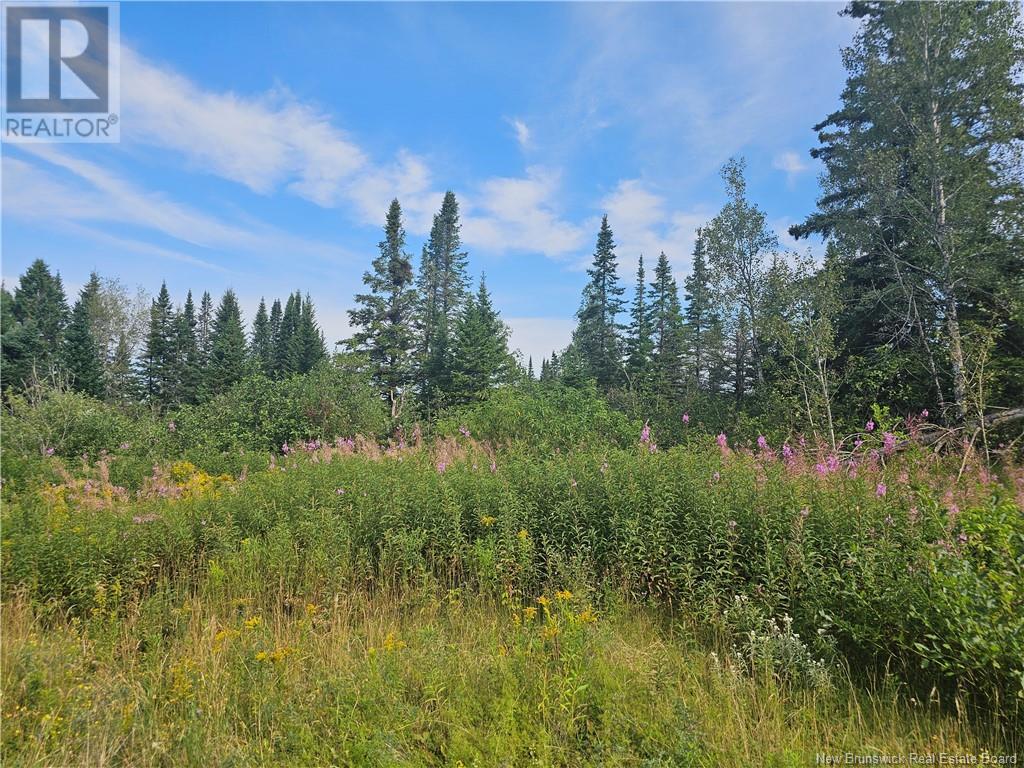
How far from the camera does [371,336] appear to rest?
30.9 metres

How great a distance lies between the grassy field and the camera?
2.22 m

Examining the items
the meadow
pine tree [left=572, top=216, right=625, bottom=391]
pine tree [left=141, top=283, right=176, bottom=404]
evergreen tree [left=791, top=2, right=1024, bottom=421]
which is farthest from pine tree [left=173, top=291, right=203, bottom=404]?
evergreen tree [left=791, top=2, right=1024, bottom=421]

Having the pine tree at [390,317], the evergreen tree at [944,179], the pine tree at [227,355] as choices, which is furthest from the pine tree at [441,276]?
the evergreen tree at [944,179]

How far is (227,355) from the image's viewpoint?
146 feet

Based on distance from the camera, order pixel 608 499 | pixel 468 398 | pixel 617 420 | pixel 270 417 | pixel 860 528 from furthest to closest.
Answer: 1. pixel 468 398
2. pixel 270 417
3. pixel 617 420
4. pixel 608 499
5. pixel 860 528

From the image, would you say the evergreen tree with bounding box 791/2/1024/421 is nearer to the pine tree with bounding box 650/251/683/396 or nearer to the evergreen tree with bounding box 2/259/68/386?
the pine tree with bounding box 650/251/683/396

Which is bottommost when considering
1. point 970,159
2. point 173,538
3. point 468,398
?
point 173,538

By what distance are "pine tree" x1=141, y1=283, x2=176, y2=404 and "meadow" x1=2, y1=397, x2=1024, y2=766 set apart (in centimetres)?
4882

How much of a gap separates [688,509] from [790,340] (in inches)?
412

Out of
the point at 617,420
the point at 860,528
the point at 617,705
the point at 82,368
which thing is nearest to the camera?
the point at 617,705

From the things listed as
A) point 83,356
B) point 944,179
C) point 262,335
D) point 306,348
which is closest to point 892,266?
point 944,179

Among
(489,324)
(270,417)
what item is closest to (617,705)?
(270,417)

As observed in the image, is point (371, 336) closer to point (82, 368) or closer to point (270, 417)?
point (270, 417)

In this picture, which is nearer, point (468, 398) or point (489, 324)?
point (468, 398)
